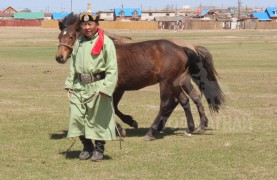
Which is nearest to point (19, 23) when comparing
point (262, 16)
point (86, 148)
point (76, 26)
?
point (262, 16)

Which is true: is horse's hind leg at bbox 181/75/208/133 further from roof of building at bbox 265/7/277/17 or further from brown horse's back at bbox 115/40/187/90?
roof of building at bbox 265/7/277/17

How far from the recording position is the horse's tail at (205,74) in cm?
1046

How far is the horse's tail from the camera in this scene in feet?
34.3

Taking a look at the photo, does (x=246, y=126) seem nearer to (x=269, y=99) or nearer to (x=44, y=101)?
(x=269, y=99)

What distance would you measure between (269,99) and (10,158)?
855cm

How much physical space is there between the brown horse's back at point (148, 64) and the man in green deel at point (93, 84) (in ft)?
6.83

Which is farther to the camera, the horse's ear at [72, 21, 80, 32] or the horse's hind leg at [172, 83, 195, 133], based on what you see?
the horse's hind leg at [172, 83, 195, 133]

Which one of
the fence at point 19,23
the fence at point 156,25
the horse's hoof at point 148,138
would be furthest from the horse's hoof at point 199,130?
the fence at point 19,23

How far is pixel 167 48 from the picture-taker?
33.5ft

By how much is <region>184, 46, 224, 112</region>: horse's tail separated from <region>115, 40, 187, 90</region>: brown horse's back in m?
0.28

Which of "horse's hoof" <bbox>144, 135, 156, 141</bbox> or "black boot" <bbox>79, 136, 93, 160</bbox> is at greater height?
"black boot" <bbox>79, 136, 93, 160</bbox>

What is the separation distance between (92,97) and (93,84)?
17 centimetres

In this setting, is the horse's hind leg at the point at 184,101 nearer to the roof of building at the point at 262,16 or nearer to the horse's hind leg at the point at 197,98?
the horse's hind leg at the point at 197,98

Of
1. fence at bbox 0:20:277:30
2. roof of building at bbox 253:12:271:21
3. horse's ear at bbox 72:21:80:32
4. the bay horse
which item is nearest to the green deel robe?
horse's ear at bbox 72:21:80:32
